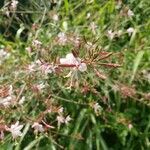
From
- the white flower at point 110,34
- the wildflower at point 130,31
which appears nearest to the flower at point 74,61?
the white flower at point 110,34

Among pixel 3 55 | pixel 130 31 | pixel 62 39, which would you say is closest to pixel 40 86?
pixel 62 39

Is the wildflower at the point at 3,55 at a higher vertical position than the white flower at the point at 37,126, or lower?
higher

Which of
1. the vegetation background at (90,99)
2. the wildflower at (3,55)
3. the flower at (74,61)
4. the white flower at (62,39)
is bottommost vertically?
the vegetation background at (90,99)

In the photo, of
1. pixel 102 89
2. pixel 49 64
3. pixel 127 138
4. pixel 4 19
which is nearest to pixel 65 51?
pixel 102 89

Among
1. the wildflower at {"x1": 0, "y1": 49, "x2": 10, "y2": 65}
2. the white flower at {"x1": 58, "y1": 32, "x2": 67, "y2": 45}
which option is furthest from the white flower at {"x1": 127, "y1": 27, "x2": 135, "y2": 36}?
the wildflower at {"x1": 0, "y1": 49, "x2": 10, "y2": 65}

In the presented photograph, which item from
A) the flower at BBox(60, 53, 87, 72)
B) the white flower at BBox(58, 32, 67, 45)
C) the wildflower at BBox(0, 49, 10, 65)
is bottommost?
the flower at BBox(60, 53, 87, 72)

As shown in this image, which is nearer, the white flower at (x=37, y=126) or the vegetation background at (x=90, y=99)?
the white flower at (x=37, y=126)

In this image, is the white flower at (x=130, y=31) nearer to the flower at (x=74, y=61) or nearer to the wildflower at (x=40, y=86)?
the wildflower at (x=40, y=86)

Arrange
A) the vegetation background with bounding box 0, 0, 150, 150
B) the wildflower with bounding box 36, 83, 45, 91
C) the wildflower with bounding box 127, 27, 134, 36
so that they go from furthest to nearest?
1. the wildflower with bounding box 127, 27, 134, 36
2. the vegetation background with bounding box 0, 0, 150, 150
3. the wildflower with bounding box 36, 83, 45, 91

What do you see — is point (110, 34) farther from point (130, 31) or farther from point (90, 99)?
point (90, 99)

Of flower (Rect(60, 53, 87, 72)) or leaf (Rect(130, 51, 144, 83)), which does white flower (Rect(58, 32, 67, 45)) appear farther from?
flower (Rect(60, 53, 87, 72))

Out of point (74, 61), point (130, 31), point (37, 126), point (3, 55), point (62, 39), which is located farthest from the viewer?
point (130, 31)

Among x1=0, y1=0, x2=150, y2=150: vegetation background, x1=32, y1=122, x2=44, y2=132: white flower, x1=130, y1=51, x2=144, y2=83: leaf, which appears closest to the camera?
x1=32, y1=122, x2=44, y2=132: white flower

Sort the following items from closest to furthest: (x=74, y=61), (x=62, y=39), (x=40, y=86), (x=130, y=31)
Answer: (x=74, y=61) < (x=40, y=86) < (x=62, y=39) < (x=130, y=31)
